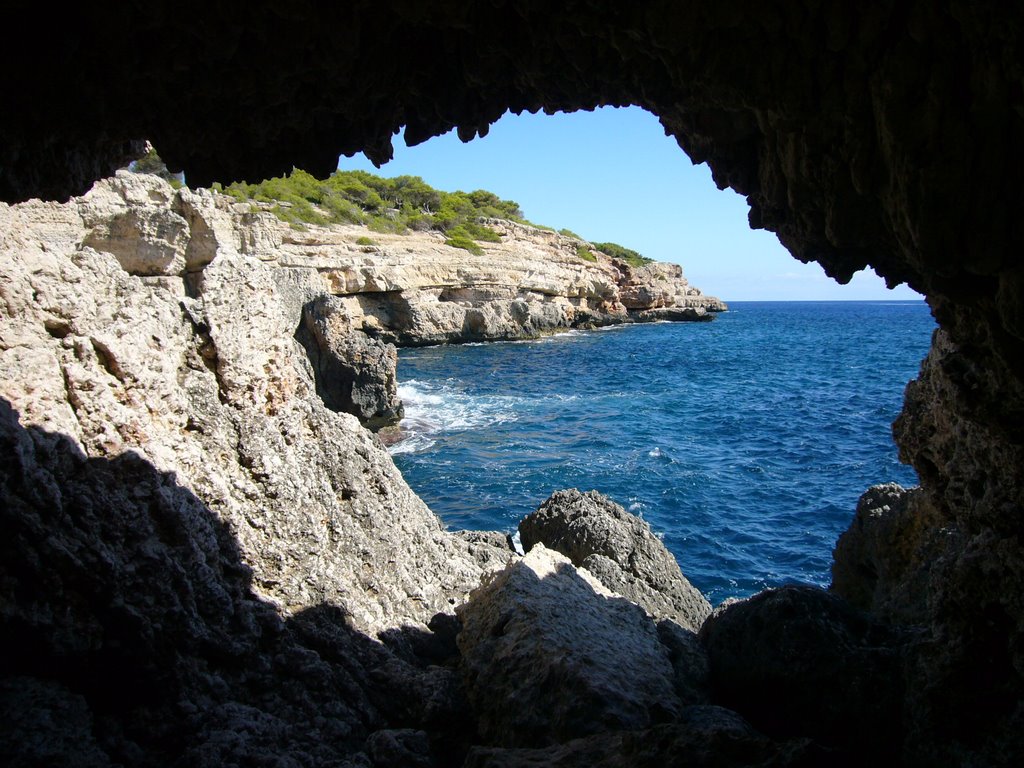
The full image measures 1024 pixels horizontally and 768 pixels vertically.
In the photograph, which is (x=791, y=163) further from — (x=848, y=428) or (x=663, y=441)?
(x=848, y=428)

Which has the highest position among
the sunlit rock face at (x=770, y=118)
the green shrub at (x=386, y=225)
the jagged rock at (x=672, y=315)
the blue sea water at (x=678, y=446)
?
the green shrub at (x=386, y=225)

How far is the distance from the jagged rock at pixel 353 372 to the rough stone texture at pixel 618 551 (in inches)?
589

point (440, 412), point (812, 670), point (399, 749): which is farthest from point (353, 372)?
point (812, 670)

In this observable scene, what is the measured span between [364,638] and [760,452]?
2139 centimetres

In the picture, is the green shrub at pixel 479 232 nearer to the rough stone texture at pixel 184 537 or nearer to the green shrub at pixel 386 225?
the green shrub at pixel 386 225

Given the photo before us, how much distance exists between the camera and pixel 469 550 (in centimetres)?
1045

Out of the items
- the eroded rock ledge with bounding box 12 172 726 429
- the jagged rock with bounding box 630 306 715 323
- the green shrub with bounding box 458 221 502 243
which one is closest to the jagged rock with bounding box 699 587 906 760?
the eroded rock ledge with bounding box 12 172 726 429

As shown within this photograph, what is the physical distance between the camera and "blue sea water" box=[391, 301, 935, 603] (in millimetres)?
17531

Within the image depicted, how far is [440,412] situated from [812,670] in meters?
25.7

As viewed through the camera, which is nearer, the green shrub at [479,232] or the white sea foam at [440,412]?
the white sea foam at [440,412]

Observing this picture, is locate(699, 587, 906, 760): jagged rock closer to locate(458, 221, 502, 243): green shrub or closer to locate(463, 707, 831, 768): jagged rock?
locate(463, 707, 831, 768): jagged rock

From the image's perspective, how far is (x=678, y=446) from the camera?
25797 mm

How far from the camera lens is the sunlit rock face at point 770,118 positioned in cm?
343

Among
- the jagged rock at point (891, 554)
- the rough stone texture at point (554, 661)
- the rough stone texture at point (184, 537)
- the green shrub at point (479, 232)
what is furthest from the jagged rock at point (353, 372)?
the green shrub at point (479, 232)
